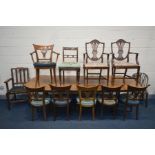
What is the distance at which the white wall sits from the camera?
195 inches

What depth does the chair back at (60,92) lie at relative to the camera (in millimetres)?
3718

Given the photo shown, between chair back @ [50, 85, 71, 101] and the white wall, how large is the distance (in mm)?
1476

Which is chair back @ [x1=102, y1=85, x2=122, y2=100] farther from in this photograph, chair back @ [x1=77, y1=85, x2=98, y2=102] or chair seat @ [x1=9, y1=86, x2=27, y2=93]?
chair seat @ [x1=9, y1=86, x2=27, y2=93]

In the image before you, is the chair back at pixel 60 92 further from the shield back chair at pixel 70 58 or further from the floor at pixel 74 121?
the shield back chair at pixel 70 58

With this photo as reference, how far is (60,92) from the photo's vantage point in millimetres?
3850

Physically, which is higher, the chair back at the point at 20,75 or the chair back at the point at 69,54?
the chair back at the point at 69,54

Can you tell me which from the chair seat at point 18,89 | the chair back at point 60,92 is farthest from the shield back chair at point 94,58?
the chair seat at point 18,89

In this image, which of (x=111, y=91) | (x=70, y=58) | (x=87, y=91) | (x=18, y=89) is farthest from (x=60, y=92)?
(x=70, y=58)

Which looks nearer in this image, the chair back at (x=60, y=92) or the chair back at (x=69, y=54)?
the chair back at (x=60, y=92)
